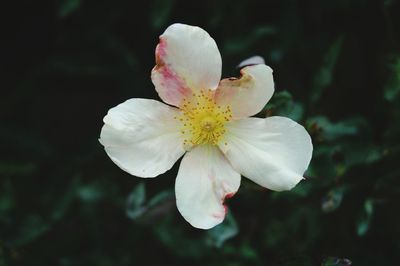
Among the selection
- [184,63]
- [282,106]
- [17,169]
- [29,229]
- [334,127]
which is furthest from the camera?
[17,169]

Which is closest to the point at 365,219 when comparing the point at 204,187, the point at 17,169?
the point at 204,187

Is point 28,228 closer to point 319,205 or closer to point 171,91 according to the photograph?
point 171,91

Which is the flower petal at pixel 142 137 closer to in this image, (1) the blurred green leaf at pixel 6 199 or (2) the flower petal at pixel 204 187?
(2) the flower petal at pixel 204 187

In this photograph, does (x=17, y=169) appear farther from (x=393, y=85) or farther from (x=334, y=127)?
(x=393, y=85)

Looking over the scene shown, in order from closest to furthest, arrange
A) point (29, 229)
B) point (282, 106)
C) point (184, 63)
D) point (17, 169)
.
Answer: point (184, 63), point (282, 106), point (29, 229), point (17, 169)

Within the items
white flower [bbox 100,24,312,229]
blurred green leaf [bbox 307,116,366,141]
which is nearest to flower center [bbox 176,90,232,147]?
white flower [bbox 100,24,312,229]

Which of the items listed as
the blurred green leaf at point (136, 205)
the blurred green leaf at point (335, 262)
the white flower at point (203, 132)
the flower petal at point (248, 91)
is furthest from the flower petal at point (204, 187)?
the blurred green leaf at point (136, 205)

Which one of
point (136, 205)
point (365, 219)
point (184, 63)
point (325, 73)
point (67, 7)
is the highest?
point (67, 7)

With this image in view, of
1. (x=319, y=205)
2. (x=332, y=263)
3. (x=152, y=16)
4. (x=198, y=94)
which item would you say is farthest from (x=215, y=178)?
(x=152, y=16)
